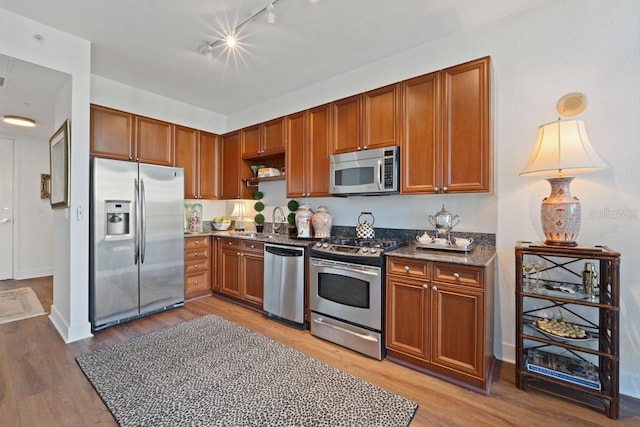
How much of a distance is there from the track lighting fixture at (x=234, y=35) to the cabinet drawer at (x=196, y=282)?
2762 mm

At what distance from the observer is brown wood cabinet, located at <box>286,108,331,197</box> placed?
10.5 feet

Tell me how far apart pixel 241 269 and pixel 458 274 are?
2600 mm

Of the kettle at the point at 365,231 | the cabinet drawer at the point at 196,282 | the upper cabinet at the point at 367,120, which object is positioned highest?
the upper cabinet at the point at 367,120

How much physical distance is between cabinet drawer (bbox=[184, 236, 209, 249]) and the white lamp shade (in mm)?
3784

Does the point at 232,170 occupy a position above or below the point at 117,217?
above

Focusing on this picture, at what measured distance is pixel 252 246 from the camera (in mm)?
3541

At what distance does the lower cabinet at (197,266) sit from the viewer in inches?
153

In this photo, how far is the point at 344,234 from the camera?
3.44 metres

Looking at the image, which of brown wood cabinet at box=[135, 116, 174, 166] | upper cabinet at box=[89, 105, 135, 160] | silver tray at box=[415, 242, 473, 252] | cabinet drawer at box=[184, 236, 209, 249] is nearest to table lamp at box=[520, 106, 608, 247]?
silver tray at box=[415, 242, 473, 252]

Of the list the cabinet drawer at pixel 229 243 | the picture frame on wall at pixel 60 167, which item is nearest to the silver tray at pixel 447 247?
the cabinet drawer at pixel 229 243

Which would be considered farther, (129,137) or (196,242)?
(196,242)

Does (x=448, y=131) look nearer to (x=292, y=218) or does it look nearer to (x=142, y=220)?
(x=292, y=218)

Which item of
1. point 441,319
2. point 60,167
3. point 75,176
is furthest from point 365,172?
point 60,167

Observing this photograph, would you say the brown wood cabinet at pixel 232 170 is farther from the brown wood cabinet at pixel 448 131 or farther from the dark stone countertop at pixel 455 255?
the dark stone countertop at pixel 455 255
